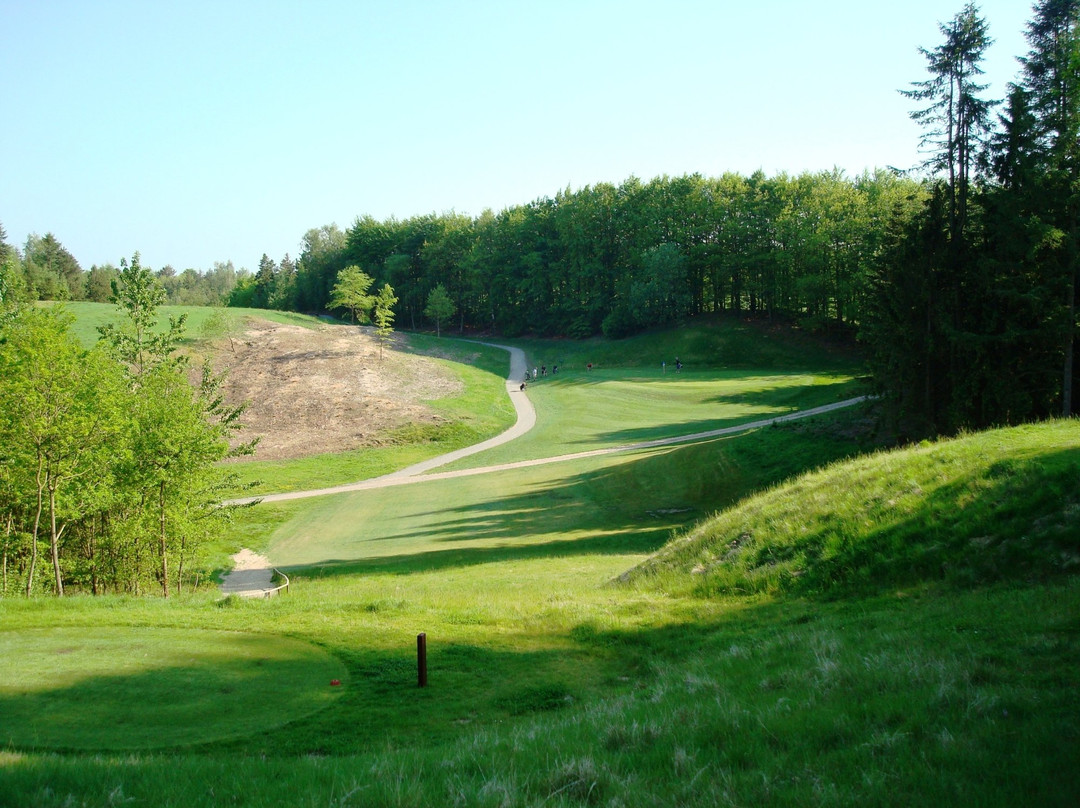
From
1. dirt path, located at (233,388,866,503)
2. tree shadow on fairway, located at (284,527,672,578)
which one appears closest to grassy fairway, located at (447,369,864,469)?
dirt path, located at (233,388,866,503)

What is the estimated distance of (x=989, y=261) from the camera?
95.9 ft

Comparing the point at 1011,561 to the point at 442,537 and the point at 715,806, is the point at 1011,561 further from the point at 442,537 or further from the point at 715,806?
the point at 442,537

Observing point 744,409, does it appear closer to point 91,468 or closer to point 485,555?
point 485,555

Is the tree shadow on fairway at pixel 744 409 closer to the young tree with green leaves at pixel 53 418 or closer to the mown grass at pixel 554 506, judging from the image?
the mown grass at pixel 554 506

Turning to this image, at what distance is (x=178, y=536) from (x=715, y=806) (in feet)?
85.9

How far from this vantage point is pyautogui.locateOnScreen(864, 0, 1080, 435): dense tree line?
27.5m

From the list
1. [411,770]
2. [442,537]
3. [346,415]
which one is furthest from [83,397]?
[346,415]

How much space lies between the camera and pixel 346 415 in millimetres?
59781

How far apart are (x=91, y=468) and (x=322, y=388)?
147ft

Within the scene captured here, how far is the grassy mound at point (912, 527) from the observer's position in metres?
10.8

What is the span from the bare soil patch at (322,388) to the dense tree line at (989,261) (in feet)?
121

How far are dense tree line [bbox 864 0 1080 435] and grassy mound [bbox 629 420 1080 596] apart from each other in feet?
43.1

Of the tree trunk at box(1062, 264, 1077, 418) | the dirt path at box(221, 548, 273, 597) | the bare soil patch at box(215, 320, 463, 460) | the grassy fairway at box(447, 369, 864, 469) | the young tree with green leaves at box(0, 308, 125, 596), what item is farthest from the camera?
the bare soil patch at box(215, 320, 463, 460)

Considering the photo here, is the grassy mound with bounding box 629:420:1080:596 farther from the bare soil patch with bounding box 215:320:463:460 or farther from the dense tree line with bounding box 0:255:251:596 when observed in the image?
the bare soil patch with bounding box 215:320:463:460
